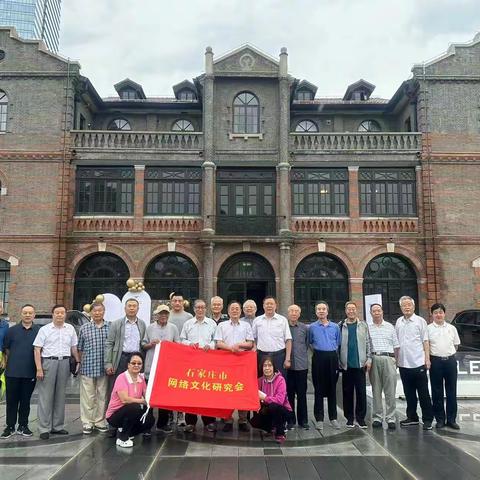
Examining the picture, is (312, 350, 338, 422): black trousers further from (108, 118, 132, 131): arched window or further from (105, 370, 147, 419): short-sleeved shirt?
(108, 118, 132, 131): arched window

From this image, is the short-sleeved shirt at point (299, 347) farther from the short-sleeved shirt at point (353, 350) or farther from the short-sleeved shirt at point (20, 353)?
the short-sleeved shirt at point (20, 353)

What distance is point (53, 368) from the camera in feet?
Answer: 25.6

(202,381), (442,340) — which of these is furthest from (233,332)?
(442,340)

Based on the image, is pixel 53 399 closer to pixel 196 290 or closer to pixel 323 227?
pixel 196 290

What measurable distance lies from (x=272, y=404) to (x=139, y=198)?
52.6 feet

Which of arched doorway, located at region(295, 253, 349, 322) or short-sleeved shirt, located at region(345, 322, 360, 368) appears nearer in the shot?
short-sleeved shirt, located at region(345, 322, 360, 368)

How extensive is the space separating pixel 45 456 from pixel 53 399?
140 cm

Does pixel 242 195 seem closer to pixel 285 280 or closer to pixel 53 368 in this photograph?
pixel 285 280

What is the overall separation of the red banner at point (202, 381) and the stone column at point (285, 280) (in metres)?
13.3

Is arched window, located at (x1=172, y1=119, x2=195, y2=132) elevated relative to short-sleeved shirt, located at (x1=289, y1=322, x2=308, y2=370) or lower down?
elevated

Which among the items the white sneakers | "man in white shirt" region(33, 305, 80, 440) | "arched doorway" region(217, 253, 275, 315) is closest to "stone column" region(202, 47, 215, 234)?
"arched doorway" region(217, 253, 275, 315)

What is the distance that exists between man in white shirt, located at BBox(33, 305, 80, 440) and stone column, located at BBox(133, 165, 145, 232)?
1379 cm

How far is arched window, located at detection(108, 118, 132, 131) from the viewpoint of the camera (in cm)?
2559

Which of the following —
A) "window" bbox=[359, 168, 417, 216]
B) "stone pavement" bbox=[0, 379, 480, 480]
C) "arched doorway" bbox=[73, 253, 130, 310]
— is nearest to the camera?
"stone pavement" bbox=[0, 379, 480, 480]
